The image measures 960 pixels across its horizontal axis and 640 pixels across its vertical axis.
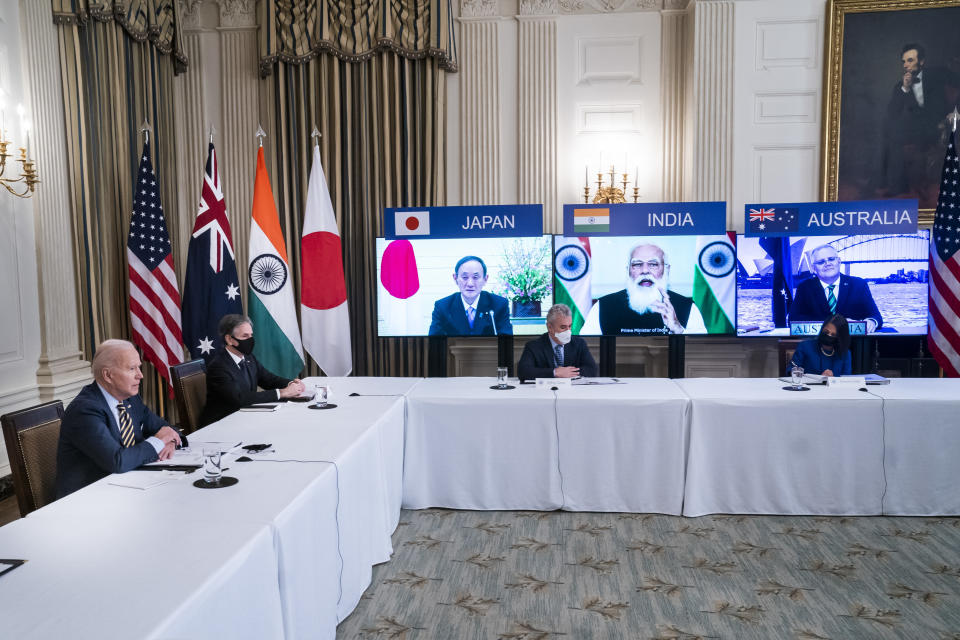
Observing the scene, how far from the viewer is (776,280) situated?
5254mm

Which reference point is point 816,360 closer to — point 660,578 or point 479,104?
point 660,578

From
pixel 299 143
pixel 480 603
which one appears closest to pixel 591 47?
pixel 299 143

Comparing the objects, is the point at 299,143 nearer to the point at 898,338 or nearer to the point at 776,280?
the point at 776,280

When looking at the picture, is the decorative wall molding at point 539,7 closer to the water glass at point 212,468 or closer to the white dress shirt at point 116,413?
the white dress shirt at point 116,413

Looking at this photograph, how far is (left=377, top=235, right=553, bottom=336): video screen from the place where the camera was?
17.6 ft

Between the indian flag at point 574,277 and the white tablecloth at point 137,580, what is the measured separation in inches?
149

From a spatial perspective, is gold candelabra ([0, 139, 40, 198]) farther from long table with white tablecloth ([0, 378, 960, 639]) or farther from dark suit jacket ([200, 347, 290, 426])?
long table with white tablecloth ([0, 378, 960, 639])

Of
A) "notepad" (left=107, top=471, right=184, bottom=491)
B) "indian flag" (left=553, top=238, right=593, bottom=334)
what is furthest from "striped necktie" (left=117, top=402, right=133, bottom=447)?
"indian flag" (left=553, top=238, right=593, bottom=334)

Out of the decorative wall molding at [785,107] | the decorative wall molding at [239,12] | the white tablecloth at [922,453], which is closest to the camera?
the white tablecloth at [922,453]

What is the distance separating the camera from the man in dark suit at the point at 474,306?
5375 mm

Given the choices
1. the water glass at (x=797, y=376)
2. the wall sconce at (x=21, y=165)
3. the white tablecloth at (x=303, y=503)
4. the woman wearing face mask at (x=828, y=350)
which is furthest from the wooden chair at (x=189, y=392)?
the woman wearing face mask at (x=828, y=350)

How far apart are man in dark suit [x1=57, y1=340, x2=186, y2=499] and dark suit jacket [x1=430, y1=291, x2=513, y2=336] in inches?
113

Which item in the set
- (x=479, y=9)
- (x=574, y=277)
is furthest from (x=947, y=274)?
(x=479, y=9)

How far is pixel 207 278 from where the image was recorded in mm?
5312
